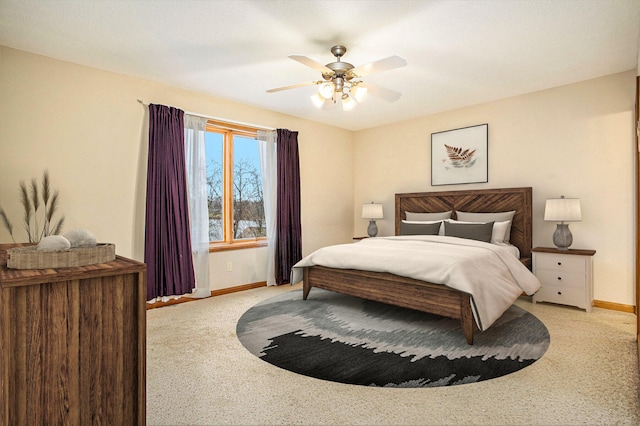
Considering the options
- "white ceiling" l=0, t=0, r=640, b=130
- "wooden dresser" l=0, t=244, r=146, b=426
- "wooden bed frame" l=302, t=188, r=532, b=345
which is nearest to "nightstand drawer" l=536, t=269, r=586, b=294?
"wooden bed frame" l=302, t=188, r=532, b=345

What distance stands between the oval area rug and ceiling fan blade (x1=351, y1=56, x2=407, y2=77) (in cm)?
211

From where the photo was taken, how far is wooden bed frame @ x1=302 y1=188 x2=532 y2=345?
2.86m

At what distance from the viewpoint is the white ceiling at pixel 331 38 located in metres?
2.46

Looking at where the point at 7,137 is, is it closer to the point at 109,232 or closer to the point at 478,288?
the point at 109,232

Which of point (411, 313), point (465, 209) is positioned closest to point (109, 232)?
point (411, 313)

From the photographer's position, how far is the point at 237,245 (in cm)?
470

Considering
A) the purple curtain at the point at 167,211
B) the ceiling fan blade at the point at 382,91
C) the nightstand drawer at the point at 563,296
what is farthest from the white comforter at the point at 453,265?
the ceiling fan blade at the point at 382,91

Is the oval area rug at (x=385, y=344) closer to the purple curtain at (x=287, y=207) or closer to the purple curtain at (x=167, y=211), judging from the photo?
the purple curtain at (x=167, y=211)

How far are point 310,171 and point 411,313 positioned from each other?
2819 mm

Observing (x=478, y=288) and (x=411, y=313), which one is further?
(x=411, y=313)

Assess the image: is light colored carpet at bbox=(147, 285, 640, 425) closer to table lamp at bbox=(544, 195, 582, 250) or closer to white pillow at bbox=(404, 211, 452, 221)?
table lamp at bbox=(544, 195, 582, 250)

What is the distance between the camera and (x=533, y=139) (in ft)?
14.2

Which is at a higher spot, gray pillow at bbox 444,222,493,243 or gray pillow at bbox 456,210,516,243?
gray pillow at bbox 456,210,516,243

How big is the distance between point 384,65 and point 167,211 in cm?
271
